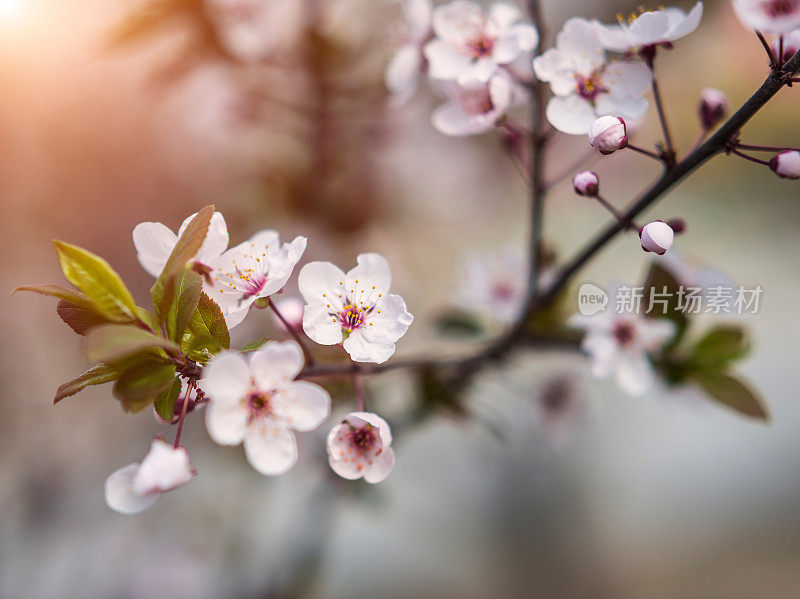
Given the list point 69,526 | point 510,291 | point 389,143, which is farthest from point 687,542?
point 69,526

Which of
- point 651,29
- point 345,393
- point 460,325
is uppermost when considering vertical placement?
point 651,29

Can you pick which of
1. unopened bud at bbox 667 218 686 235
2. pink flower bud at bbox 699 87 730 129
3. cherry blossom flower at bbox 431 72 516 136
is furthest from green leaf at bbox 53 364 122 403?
pink flower bud at bbox 699 87 730 129

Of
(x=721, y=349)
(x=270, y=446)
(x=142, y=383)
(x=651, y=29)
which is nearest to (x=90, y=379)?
(x=142, y=383)

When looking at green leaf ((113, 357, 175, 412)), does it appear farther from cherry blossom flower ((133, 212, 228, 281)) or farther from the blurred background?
the blurred background

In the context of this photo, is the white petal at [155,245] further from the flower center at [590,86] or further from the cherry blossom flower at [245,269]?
the flower center at [590,86]

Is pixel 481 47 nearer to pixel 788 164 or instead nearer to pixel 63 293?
pixel 788 164

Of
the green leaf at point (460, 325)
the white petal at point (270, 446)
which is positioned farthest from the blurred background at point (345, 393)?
the white petal at point (270, 446)

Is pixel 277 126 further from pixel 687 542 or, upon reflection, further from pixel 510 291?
pixel 687 542
